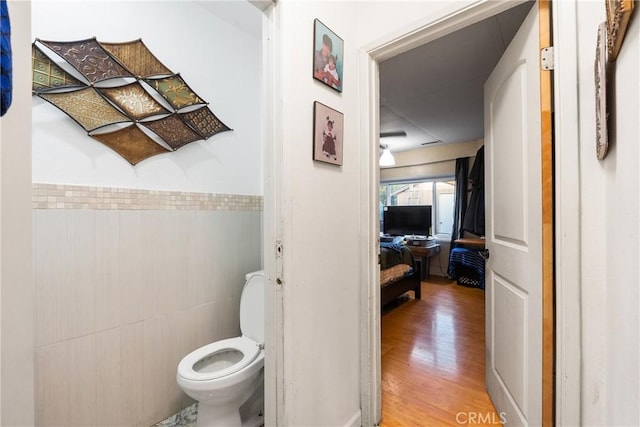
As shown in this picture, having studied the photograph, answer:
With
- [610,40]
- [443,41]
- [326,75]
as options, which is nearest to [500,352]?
[610,40]

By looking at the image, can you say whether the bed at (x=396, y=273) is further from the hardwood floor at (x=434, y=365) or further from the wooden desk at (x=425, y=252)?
the wooden desk at (x=425, y=252)

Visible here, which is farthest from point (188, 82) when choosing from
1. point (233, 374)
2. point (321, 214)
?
point (233, 374)

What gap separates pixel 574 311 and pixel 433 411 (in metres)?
1.12

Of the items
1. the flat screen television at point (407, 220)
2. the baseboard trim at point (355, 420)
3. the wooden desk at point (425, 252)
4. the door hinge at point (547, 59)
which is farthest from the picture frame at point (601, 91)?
the flat screen television at point (407, 220)

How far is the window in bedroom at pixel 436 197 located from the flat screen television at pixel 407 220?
435 millimetres

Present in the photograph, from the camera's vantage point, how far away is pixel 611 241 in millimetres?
809

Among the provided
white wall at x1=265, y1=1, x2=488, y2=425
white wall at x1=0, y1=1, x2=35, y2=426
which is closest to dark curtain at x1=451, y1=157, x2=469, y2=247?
white wall at x1=265, y1=1, x2=488, y2=425

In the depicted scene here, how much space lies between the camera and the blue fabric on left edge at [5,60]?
343mm

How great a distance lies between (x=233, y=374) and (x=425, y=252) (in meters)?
3.86

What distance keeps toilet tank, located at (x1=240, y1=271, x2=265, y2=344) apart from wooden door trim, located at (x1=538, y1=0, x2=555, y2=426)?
139 centimetres

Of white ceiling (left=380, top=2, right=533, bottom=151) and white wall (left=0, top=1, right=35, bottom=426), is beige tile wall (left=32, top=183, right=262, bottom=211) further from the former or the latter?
white ceiling (left=380, top=2, right=533, bottom=151)

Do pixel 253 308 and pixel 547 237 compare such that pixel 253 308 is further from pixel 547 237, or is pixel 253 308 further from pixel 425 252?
pixel 425 252

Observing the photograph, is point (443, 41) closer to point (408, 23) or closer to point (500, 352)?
point (408, 23)

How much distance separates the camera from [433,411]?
1591 millimetres
